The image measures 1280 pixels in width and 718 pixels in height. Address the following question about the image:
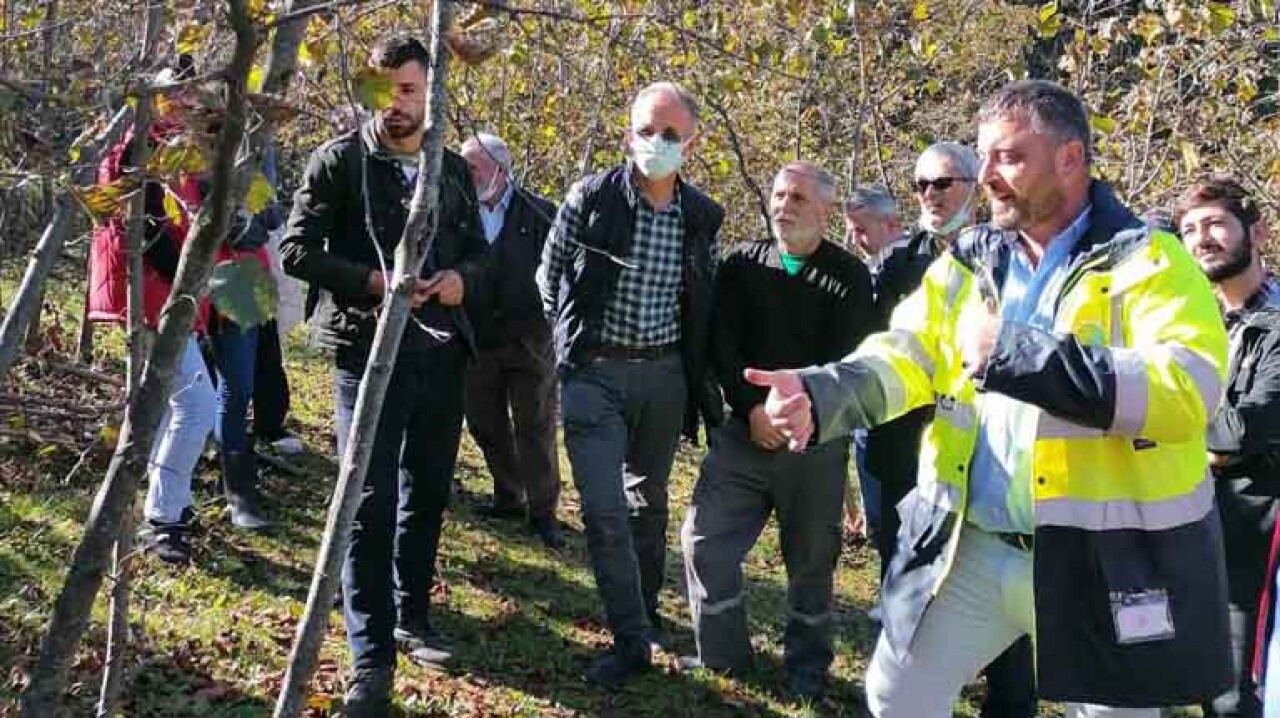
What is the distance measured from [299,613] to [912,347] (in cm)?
281

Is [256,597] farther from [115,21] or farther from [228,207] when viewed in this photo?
[228,207]

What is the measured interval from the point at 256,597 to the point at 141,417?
276 cm

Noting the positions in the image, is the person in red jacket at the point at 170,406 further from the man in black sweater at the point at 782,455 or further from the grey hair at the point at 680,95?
the man in black sweater at the point at 782,455

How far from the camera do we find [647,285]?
488cm

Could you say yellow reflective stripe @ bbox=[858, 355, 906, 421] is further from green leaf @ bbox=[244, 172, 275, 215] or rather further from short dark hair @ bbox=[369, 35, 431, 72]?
short dark hair @ bbox=[369, 35, 431, 72]

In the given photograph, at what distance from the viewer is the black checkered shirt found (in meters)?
4.85

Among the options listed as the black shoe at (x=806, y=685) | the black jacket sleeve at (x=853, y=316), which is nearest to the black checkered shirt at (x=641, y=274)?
the black jacket sleeve at (x=853, y=316)

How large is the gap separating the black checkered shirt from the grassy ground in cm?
130

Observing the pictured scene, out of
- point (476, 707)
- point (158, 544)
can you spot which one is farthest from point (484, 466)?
point (476, 707)

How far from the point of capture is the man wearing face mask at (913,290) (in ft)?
15.6

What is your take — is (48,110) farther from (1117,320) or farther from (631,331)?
(1117,320)

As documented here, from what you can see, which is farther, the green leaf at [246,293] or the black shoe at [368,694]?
the black shoe at [368,694]

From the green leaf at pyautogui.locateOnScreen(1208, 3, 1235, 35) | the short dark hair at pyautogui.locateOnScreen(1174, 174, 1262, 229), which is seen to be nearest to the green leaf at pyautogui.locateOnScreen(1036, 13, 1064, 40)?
the green leaf at pyautogui.locateOnScreen(1208, 3, 1235, 35)

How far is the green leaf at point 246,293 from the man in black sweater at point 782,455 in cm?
291
